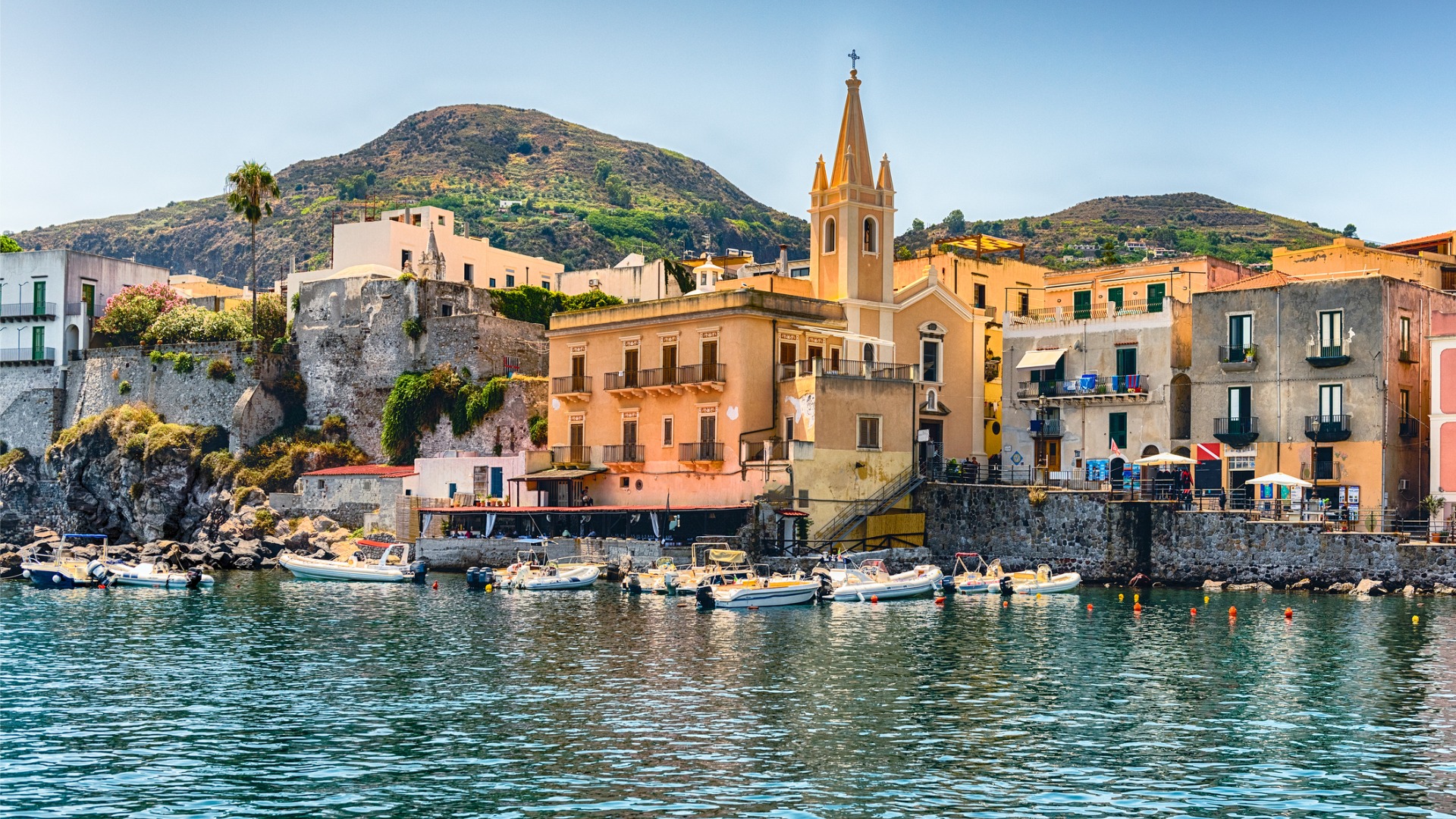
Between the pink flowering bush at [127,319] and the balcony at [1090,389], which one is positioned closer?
the balcony at [1090,389]

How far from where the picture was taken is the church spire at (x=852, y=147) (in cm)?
6178

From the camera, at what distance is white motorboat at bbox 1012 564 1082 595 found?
5028 cm

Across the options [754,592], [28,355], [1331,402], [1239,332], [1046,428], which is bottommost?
[754,592]

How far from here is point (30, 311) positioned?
3184 inches

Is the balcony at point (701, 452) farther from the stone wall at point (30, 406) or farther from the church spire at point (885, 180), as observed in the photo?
the stone wall at point (30, 406)

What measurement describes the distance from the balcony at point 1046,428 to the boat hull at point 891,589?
15.1 meters

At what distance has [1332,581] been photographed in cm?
4875

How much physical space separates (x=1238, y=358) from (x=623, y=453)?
79.7ft

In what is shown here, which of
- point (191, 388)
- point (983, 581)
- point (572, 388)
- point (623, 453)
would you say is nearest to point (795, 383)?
point (623, 453)

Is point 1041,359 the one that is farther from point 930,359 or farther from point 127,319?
point 127,319

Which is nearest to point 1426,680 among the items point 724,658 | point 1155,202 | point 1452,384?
point 724,658

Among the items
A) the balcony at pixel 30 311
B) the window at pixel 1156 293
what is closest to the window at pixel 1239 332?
the window at pixel 1156 293

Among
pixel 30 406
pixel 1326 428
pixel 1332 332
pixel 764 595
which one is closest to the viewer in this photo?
pixel 764 595

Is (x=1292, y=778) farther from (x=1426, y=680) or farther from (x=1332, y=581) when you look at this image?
(x=1332, y=581)
